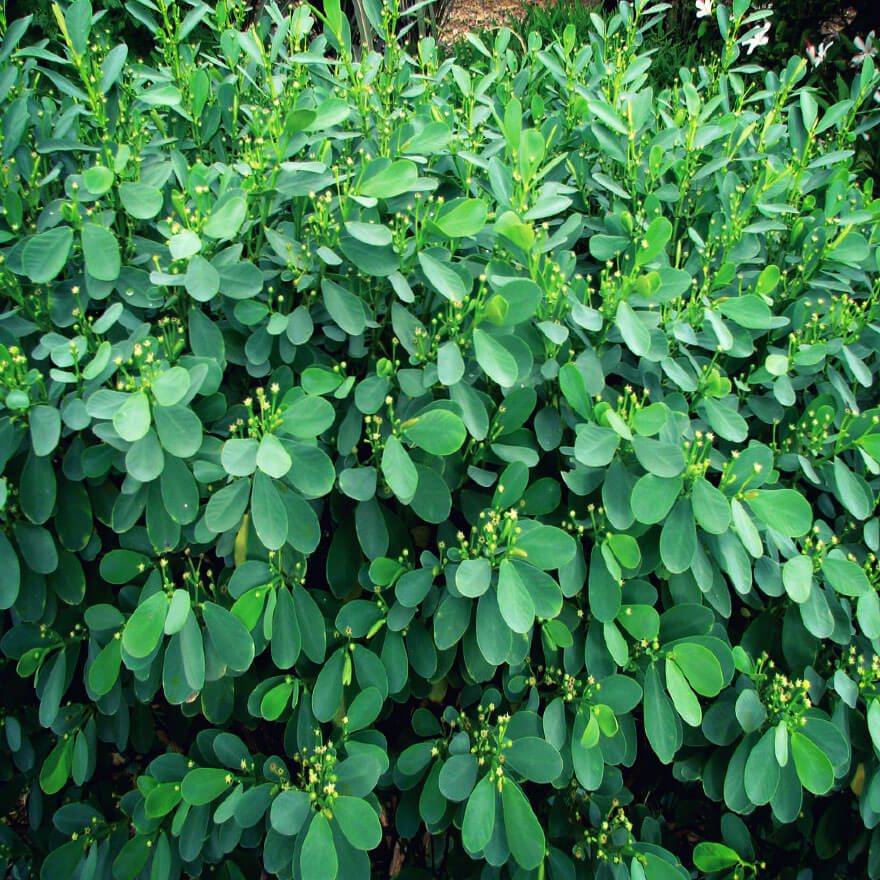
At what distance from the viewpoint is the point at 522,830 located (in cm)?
135

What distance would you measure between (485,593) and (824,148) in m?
1.84

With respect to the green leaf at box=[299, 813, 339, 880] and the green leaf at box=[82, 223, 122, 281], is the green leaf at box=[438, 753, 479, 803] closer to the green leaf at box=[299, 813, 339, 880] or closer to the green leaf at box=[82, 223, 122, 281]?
the green leaf at box=[299, 813, 339, 880]

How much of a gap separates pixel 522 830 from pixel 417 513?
0.53 metres

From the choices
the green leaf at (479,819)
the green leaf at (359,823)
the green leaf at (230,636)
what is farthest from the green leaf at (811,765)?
the green leaf at (230,636)

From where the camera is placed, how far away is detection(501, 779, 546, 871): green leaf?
1.34 meters

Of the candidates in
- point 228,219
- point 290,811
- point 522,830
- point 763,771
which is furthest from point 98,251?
point 763,771

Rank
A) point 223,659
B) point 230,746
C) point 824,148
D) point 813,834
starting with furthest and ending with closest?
point 824,148, point 813,834, point 230,746, point 223,659

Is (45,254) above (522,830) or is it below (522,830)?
above

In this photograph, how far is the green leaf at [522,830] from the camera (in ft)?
4.41

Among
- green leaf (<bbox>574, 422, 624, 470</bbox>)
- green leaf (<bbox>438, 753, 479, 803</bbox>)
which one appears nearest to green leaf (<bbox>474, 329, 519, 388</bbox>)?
green leaf (<bbox>574, 422, 624, 470</bbox>)

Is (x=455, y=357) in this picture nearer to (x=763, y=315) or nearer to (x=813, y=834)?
(x=763, y=315)

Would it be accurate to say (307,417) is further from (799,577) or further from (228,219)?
(799,577)

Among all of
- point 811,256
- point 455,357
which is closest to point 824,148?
point 811,256

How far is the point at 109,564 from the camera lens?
144 centimetres
